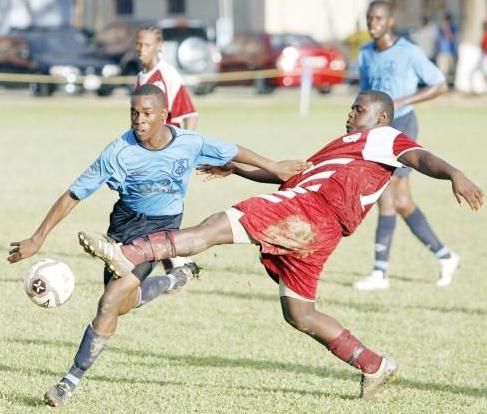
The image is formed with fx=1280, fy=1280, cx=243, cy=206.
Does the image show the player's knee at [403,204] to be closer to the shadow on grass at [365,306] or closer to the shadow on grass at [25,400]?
the shadow on grass at [365,306]

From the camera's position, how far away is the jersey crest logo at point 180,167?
6.87m

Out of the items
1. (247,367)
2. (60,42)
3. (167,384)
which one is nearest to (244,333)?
(247,367)

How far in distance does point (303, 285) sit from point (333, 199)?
18.3 inches

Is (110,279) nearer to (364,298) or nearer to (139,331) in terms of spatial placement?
(139,331)

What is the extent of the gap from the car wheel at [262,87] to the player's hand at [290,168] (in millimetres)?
28919

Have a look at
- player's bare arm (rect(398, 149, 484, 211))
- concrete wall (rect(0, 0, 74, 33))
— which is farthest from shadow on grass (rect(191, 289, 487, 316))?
concrete wall (rect(0, 0, 74, 33))

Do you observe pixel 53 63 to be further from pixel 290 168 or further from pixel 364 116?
pixel 290 168

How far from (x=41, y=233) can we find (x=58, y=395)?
0.82 meters

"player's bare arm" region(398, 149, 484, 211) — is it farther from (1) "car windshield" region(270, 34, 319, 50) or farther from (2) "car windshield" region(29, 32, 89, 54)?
(1) "car windshield" region(270, 34, 319, 50)

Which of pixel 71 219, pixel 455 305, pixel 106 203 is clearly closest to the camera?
pixel 455 305

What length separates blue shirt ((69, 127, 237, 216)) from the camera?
6660 millimetres

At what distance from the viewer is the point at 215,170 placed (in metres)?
7.07

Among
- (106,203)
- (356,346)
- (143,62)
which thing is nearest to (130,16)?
(106,203)

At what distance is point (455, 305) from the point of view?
32.0 feet
